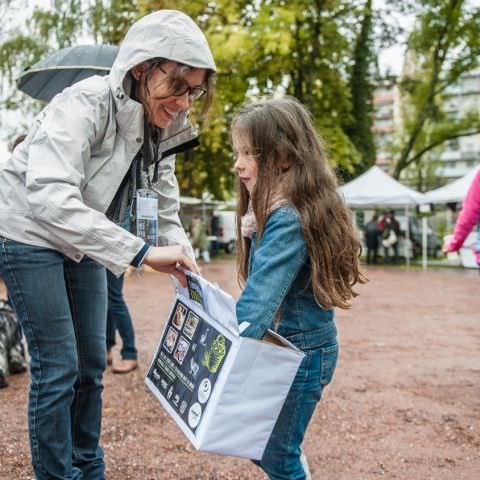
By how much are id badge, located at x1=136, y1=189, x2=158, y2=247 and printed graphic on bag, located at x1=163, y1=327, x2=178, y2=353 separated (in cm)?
41

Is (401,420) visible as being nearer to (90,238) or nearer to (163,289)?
(90,238)

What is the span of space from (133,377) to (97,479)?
2251 millimetres

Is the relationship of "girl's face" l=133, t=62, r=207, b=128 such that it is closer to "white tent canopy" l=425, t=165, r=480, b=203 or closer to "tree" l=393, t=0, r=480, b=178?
"white tent canopy" l=425, t=165, r=480, b=203

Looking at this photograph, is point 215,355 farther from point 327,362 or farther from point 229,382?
point 327,362

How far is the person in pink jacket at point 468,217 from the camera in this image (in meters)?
4.12

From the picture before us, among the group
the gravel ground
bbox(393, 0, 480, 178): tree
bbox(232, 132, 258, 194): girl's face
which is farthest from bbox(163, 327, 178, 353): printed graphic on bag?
bbox(393, 0, 480, 178): tree

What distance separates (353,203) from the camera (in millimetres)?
18406

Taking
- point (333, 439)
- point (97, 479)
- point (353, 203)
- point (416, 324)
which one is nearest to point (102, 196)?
point (97, 479)

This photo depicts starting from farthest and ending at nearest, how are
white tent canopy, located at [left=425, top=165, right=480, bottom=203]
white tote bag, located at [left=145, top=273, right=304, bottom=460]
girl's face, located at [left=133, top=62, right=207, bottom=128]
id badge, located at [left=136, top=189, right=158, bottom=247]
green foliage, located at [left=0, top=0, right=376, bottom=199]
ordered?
white tent canopy, located at [left=425, top=165, right=480, bottom=203] → green foliage, located at [left=0, top=0, right=376, bottom=199] → id badge, located at [left=136, top=189, right=158, bottom=247] → girl's face, located at [left=133, top=62, right=207, bottom=128] → white tote bag, located at [left=145, top=273, right=304, bottom=460]

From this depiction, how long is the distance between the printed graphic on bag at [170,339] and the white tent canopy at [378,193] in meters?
15.9

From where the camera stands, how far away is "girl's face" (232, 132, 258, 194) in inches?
84.3

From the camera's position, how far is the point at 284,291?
6.27 feet

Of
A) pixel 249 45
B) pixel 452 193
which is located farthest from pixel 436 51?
pixel 249 45

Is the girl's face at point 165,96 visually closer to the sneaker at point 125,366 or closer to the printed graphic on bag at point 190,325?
the printed graphic on bag at point 190,325
